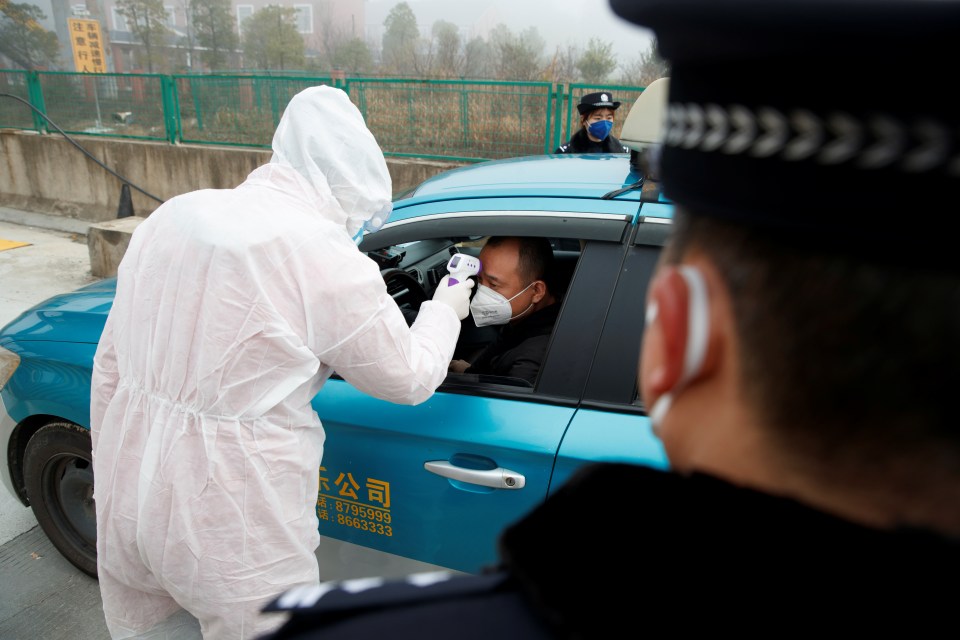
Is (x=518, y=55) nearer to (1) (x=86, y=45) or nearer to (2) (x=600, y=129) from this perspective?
(1) (x=86, y=45)

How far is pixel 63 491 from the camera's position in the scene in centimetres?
262

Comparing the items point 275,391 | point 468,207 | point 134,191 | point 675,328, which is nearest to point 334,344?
point 275,391

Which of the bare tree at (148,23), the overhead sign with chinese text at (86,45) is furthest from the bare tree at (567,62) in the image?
the bare tree at (148,23)

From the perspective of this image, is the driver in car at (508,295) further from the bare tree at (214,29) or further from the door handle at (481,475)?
the bare tree at (214,29)

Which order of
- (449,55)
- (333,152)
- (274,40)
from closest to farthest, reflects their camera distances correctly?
(333,152), (449,55), (274,40)

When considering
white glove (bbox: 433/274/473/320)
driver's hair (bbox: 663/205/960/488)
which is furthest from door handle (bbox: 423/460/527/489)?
Answer: driver's hair (bbox: 663/205/960/488)

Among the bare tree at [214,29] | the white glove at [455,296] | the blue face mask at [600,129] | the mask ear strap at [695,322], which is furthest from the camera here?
the bare tree at [214,29]

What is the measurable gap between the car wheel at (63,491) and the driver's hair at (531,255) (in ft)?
5.99

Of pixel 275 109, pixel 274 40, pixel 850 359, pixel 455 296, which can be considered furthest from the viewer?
pixel 274 40

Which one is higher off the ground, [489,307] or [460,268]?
[460,268]

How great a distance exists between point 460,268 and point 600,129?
3736mm

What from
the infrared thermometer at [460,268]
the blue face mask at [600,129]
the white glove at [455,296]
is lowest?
the white glove at [455,296]

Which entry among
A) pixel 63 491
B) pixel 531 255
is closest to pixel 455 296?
pixel 531 255

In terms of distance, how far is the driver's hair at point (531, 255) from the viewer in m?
2.45
